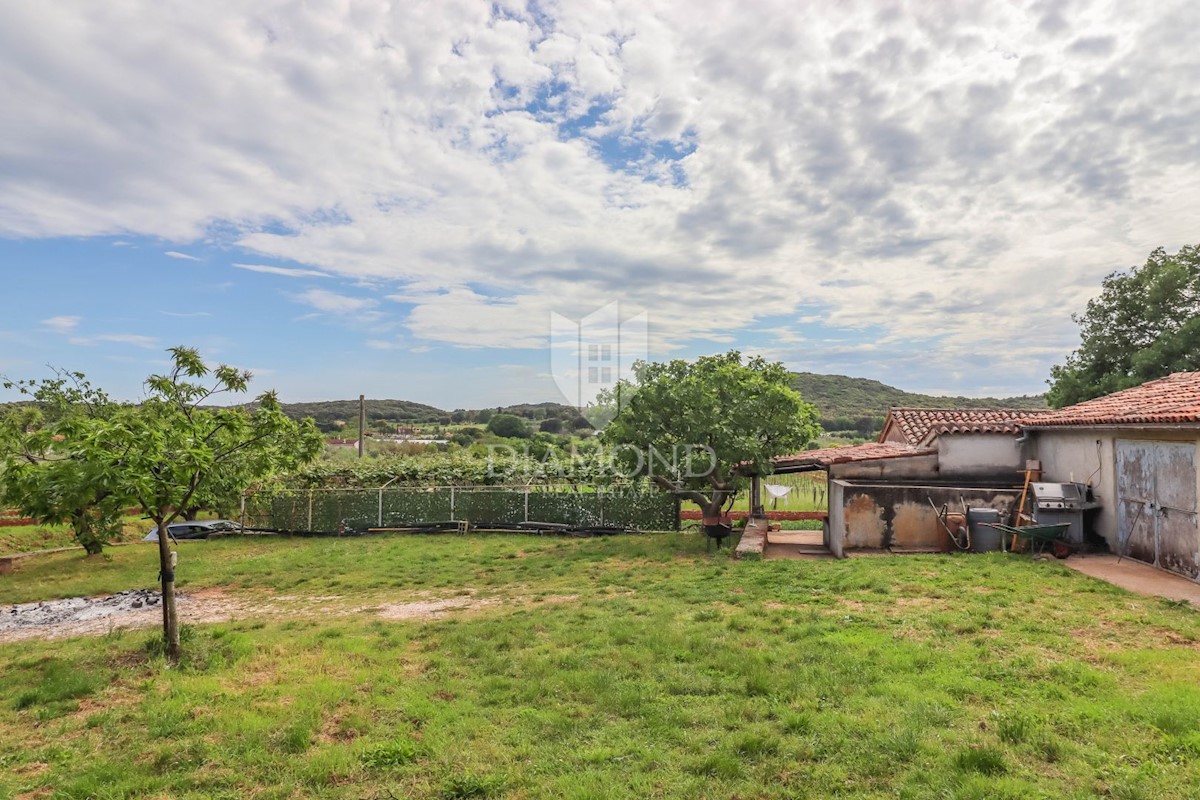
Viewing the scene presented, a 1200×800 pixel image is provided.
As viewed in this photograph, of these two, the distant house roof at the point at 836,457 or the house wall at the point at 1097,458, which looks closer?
the house wall at the point at 1097,458

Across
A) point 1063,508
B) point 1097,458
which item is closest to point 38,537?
point 1063,508

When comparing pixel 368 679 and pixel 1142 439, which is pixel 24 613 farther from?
pixel 1142 439

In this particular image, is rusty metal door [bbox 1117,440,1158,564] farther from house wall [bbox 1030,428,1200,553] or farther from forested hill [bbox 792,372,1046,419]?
forested hill [bbox 792,372,1046,419]

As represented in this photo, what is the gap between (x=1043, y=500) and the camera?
37.4 ft

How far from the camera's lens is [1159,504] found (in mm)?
9828

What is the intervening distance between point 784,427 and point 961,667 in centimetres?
971

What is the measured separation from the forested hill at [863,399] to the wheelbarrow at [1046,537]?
118 feet

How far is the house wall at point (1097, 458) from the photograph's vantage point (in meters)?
10.5

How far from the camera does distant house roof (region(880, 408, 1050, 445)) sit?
1426 cm

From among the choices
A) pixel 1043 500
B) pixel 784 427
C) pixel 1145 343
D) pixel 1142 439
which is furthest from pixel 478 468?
pixel 1145 343

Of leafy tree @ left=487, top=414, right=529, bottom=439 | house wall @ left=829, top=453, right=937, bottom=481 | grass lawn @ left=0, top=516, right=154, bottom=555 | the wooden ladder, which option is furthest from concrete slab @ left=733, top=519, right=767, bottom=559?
leafy tree @ left=487, top=414, right=529, bottom=439

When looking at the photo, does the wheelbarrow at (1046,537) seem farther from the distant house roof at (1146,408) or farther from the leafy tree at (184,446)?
the leafy tree at (184,446)

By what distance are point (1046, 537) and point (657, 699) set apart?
9255 millimetres

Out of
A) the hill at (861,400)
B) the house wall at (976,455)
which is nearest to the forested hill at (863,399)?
the hill at (861,400)
